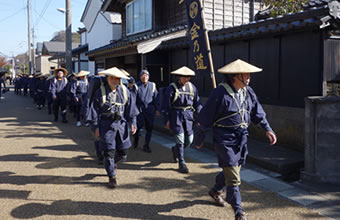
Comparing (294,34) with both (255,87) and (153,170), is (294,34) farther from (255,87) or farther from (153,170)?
(153,170)

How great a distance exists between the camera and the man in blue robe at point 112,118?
470cm

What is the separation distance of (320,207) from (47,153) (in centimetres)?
555

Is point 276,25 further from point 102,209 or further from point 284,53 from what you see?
point 102,209

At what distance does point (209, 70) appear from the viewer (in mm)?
5664

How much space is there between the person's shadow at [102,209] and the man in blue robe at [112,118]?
2.30 feet

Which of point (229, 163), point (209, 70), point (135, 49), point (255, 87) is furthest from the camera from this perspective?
point (135, 49)

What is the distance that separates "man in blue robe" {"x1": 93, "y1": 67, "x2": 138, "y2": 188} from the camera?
4699 mm

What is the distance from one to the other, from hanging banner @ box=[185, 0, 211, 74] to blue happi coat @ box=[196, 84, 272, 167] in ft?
6.97

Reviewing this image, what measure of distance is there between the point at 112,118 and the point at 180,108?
143 centimetres

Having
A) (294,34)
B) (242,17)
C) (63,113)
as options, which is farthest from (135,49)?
(294,34)

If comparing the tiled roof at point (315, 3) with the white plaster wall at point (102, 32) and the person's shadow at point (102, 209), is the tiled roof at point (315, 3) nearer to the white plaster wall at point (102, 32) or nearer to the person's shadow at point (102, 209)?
the person's shadow at point (102, 209)

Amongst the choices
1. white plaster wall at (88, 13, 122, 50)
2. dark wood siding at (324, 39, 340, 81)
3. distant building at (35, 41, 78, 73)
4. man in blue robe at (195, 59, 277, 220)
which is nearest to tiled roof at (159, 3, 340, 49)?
dark wood siding at (324, 39, 340, 81)

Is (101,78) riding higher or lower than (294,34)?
lower

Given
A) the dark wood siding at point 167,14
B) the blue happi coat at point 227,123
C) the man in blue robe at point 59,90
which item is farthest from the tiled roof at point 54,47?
the blue happi coat at point 227,123
